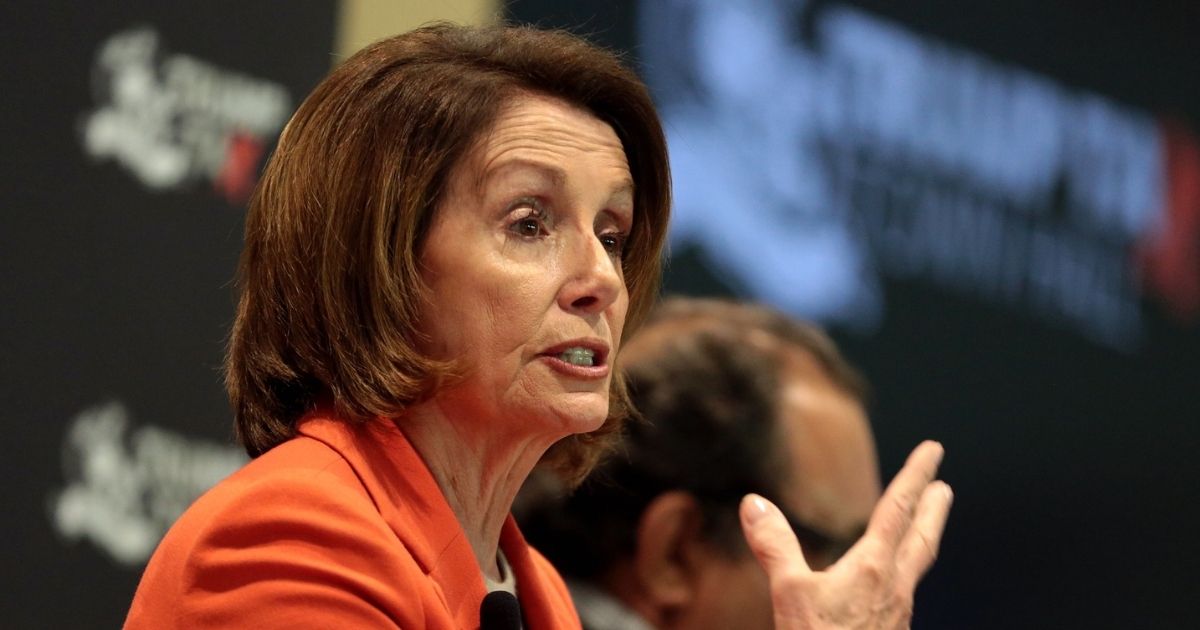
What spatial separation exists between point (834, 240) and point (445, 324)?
2.78 meters

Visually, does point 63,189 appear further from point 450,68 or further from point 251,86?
point 450,68

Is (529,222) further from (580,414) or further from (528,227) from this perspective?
(580,414)

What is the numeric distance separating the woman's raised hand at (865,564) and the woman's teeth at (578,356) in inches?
9.5

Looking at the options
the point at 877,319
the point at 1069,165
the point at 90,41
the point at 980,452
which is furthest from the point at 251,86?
the point at 1069,165

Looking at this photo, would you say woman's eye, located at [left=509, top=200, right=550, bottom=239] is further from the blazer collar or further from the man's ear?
the man's ear

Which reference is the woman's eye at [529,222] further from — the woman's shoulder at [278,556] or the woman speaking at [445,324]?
the woman's shoulder at [278,556]

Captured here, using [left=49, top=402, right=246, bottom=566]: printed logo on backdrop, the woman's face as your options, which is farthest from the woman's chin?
[left=49, top=402, right=246, bottom=566]: printed logo on backdrop

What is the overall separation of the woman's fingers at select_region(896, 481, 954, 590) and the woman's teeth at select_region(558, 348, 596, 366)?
0.41 m

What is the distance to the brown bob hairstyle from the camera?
5.78 feet

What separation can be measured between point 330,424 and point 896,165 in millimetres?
3128

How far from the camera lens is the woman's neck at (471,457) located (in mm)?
1833

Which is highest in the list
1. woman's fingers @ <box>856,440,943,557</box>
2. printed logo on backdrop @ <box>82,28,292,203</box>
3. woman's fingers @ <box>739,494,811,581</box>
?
woman's fingers @ <box>856,440,943,557</box>

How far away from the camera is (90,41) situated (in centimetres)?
259

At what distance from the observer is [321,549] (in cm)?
158
